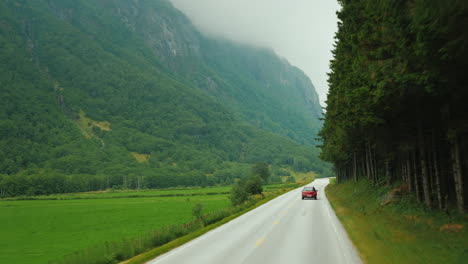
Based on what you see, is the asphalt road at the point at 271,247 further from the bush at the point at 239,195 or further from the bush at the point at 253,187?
the bush at the point at 253,187

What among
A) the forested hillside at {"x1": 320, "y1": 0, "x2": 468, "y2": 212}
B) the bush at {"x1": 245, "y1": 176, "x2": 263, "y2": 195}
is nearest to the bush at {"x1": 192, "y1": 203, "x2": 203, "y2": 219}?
the forested hillside at {"x1": 320, "y1": 0, "x2": 468, "y2": 212}

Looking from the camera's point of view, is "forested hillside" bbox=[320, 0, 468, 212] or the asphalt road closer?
"forested hillside" bbox=[320, 0, 468, 212]

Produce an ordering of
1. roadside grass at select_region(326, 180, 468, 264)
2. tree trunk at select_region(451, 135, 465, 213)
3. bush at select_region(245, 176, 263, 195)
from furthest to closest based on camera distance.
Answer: bush at select_region(245, 176, 263, 195) < tree trunk at select_region(451, 135, 465, 213) < roadside grass at select_region(326, 180, 468, 264)

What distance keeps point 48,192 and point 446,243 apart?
13659cm

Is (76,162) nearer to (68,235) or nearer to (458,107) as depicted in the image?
(68,235)

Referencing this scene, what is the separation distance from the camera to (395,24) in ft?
32.7

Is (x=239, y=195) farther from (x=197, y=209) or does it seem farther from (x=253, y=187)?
Result: (x=197, y=209)

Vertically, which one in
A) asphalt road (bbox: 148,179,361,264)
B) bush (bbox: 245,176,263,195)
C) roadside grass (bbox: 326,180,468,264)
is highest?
bush (bbox: 245,176,263,195)

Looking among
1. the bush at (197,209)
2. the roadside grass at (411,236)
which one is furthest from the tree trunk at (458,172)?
the bush at (197,209)

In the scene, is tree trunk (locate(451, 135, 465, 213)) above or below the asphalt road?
above

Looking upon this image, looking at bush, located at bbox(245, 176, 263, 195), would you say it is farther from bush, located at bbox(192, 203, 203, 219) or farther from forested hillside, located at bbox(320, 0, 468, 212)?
forested hillside, located at bbox(320, 0, 468, 212)

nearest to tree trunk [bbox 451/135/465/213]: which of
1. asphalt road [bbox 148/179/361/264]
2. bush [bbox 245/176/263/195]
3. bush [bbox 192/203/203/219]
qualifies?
asphalt road [bbox 148/179/361/264]

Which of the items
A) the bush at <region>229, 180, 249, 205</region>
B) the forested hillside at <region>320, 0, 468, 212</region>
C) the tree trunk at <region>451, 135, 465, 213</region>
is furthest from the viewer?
the bush at <region>229, 180, 249, 205</region>

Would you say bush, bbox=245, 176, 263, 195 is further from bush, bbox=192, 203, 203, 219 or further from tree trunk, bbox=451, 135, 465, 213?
tree trunk, bbox=451, 135, 465, 213
